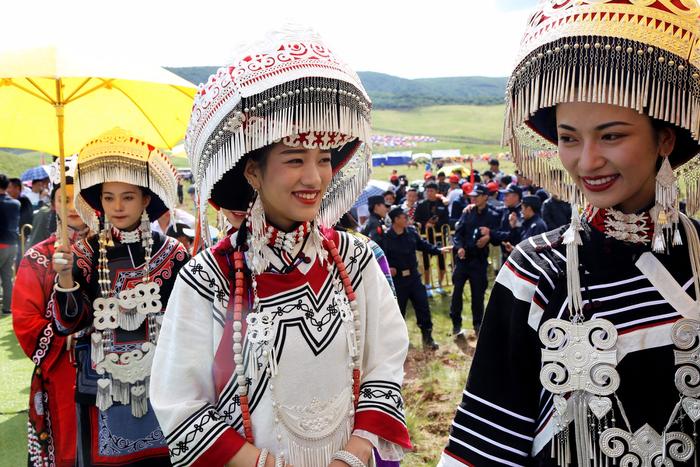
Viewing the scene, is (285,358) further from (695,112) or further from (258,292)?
(695,112)

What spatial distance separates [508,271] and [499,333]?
18 cm

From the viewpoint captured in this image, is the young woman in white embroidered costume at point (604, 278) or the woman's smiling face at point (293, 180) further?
the woman's smiling face at point (293, 180)

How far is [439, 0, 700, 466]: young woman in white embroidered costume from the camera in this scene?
1.68m

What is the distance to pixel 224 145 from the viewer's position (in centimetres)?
224

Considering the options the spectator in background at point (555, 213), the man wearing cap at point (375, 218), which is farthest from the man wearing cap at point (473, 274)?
the man wearing cap at point (375, 218)

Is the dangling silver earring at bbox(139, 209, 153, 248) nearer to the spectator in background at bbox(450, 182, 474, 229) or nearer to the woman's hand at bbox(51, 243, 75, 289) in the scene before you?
the woman's hand at bbox(51, 243, 75, 289)

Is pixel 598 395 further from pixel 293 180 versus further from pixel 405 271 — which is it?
pixel 405 271

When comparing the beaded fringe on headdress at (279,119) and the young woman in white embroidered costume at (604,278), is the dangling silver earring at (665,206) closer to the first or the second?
the young woman in white embroidered costume at (604,278)

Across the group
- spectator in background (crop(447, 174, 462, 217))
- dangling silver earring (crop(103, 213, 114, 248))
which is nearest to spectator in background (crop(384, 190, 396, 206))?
spectator in background (crop(447, 174, 462, 217))

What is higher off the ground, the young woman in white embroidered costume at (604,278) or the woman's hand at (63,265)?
the young woman in white embroidered costume at (604,278)

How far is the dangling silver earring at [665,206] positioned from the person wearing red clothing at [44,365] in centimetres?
303

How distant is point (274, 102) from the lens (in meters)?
2.18

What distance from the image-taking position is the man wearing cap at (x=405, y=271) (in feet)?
26.9

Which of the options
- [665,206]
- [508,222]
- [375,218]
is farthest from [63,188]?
[508,222]
